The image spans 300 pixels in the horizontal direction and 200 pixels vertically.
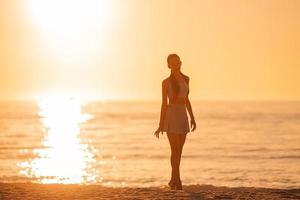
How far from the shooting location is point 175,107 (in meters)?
14.0

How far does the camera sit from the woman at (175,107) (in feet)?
45.1

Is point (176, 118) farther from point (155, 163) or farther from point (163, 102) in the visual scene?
point (155, 163)

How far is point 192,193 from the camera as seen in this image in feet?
44.8

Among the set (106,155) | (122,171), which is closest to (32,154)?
(106,155)

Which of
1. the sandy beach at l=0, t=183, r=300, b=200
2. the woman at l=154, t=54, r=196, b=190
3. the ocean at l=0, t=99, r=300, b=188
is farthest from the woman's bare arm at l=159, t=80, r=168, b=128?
the ocean at l=0, t=99, r=300, b=188

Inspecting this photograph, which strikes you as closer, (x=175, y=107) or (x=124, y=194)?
(x=124, y=194)

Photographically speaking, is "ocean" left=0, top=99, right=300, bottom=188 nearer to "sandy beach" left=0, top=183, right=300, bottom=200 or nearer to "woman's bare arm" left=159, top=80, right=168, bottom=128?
"sandy beach" left=0, top=183, right=300, bottom=200

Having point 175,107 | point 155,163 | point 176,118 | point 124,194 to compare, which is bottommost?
point 124,194

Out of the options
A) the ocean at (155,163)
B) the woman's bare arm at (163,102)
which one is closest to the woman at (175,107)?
the woman's bare arm at (163,102)

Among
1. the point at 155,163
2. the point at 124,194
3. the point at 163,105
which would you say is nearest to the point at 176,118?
the point at 163,105

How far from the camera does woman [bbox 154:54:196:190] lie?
13.7 metres

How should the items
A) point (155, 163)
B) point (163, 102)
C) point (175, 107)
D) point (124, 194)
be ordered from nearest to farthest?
point (124, 194) → point (163, 102) → point (175, 107) → point (155, 163)

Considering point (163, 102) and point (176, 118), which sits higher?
point (163, 102)

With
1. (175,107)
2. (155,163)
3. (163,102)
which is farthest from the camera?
(155,163)
